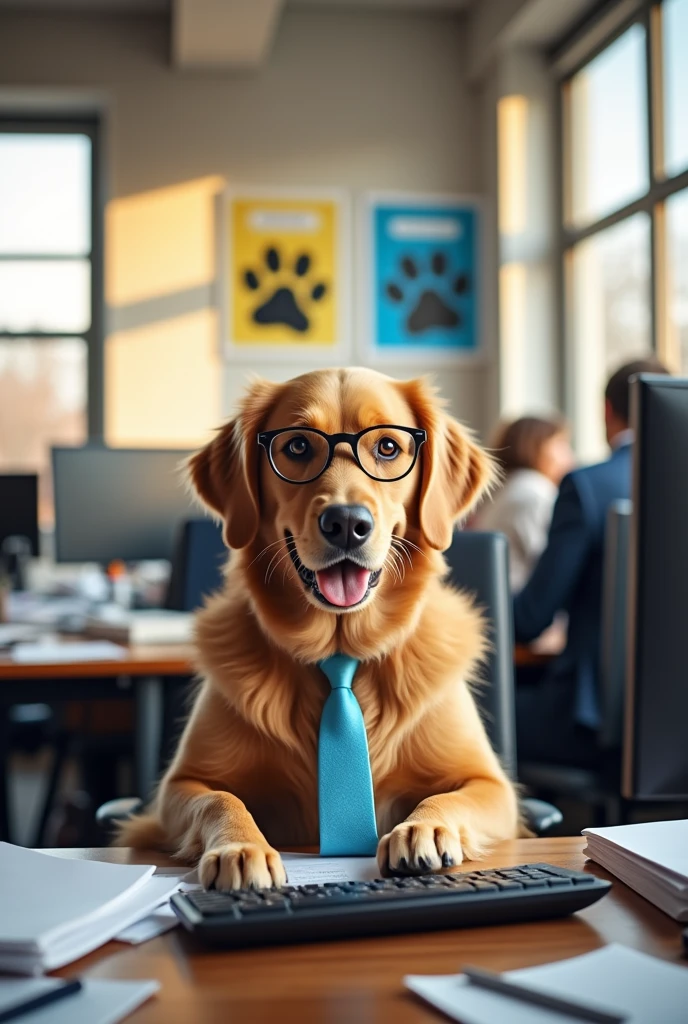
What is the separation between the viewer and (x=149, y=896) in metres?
0.77

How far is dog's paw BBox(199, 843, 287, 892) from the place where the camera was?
82 centimetres

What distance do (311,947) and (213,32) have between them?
473 cm

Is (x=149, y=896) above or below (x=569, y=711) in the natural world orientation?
above

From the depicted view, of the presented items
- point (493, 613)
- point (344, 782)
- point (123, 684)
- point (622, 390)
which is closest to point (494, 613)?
point (493, 613)

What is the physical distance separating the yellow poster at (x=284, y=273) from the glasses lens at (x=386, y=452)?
4.14 m

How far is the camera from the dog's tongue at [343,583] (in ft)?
3.67

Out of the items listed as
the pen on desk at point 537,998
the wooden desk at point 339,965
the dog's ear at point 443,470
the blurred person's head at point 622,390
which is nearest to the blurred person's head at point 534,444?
the blurred person's head at point 622,390

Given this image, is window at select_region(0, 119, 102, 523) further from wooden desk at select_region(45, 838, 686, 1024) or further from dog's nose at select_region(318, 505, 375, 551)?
wooden desk at select_region(45, 838, 686, 1024)

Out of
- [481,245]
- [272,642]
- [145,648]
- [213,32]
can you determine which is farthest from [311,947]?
[481,245]

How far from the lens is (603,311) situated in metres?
4.89

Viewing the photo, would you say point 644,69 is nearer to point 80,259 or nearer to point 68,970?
point 80,259

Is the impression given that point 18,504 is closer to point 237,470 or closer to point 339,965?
point 237,470

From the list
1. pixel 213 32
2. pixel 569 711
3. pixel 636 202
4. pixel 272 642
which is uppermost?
pixel 213 32

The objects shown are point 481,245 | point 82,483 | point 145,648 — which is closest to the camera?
point 145,648
